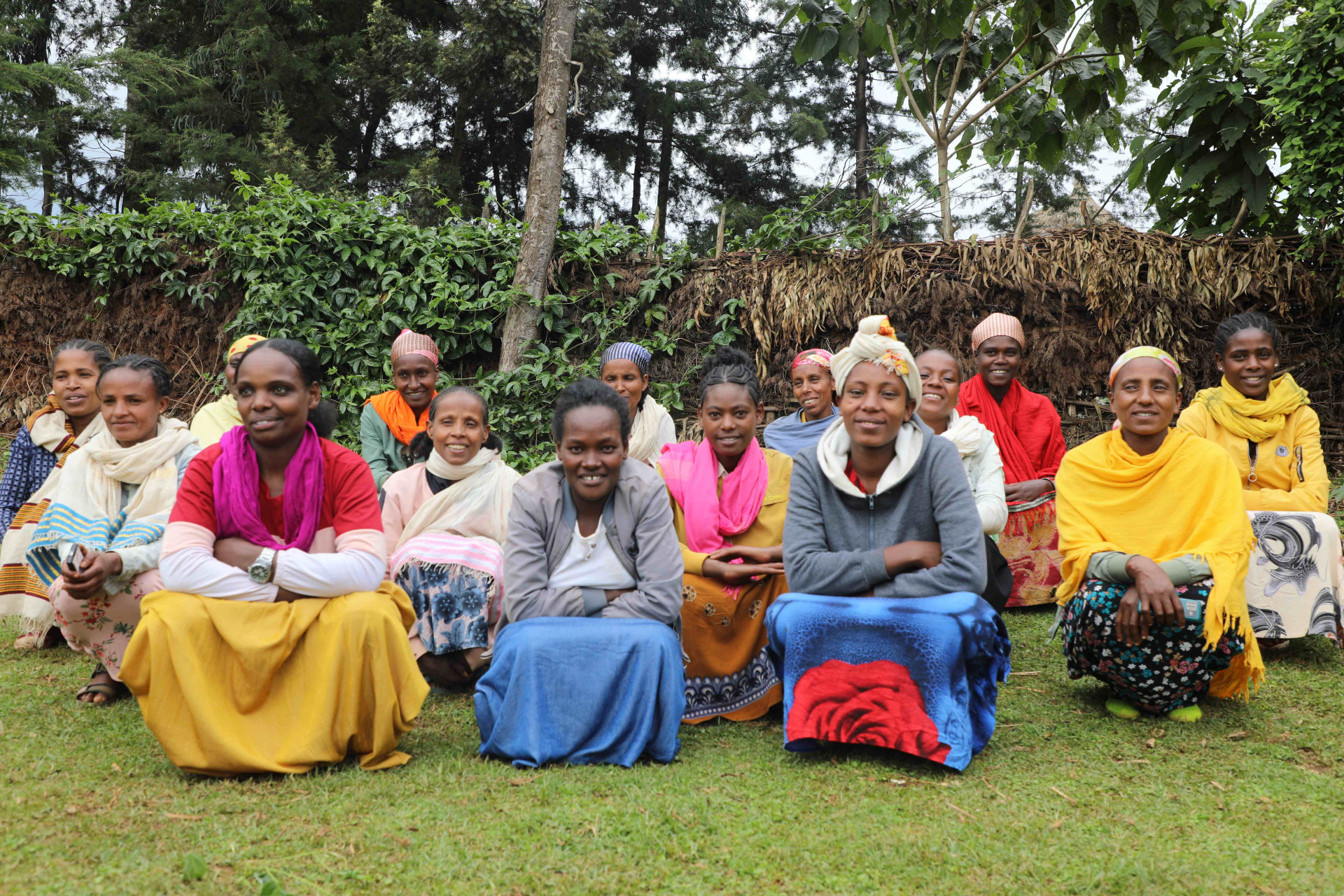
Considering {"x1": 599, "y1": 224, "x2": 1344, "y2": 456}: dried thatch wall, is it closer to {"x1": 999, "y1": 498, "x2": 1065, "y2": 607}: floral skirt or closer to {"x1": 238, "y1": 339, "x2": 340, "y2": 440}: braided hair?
{"x1": 999, "y1": 498, "x2": 1065, "y2": 607}: floral skirt

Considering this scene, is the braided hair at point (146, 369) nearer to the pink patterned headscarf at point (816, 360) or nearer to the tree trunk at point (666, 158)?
the pink patterned headscarf at point (816, 360)

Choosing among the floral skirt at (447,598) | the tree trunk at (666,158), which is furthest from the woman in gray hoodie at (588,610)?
the tree trunk at (666,158)

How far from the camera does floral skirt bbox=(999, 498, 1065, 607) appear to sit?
5.74m

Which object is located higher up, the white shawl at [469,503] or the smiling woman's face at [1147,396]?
the smiling woman's face at [1147,396]

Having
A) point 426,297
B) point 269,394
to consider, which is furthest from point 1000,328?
point 426,297

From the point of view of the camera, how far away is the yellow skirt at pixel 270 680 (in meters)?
3.15

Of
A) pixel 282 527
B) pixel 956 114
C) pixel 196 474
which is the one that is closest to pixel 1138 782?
pixel 282 527

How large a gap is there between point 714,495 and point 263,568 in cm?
201

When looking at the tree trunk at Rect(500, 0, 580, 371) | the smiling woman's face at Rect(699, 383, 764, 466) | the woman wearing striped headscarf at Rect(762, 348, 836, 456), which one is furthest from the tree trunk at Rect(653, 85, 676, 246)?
the smiling woman's face at Rect(699, 383, 764, 466)

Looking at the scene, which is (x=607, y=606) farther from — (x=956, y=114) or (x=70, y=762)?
(x=956, y=114)

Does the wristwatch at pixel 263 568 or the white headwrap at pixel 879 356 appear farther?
the white headwrap at pixel 879 356

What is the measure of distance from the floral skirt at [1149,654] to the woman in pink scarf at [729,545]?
1302 millimetres

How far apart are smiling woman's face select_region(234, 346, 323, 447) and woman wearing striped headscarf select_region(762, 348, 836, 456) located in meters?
2.81

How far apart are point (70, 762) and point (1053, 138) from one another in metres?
7.29
